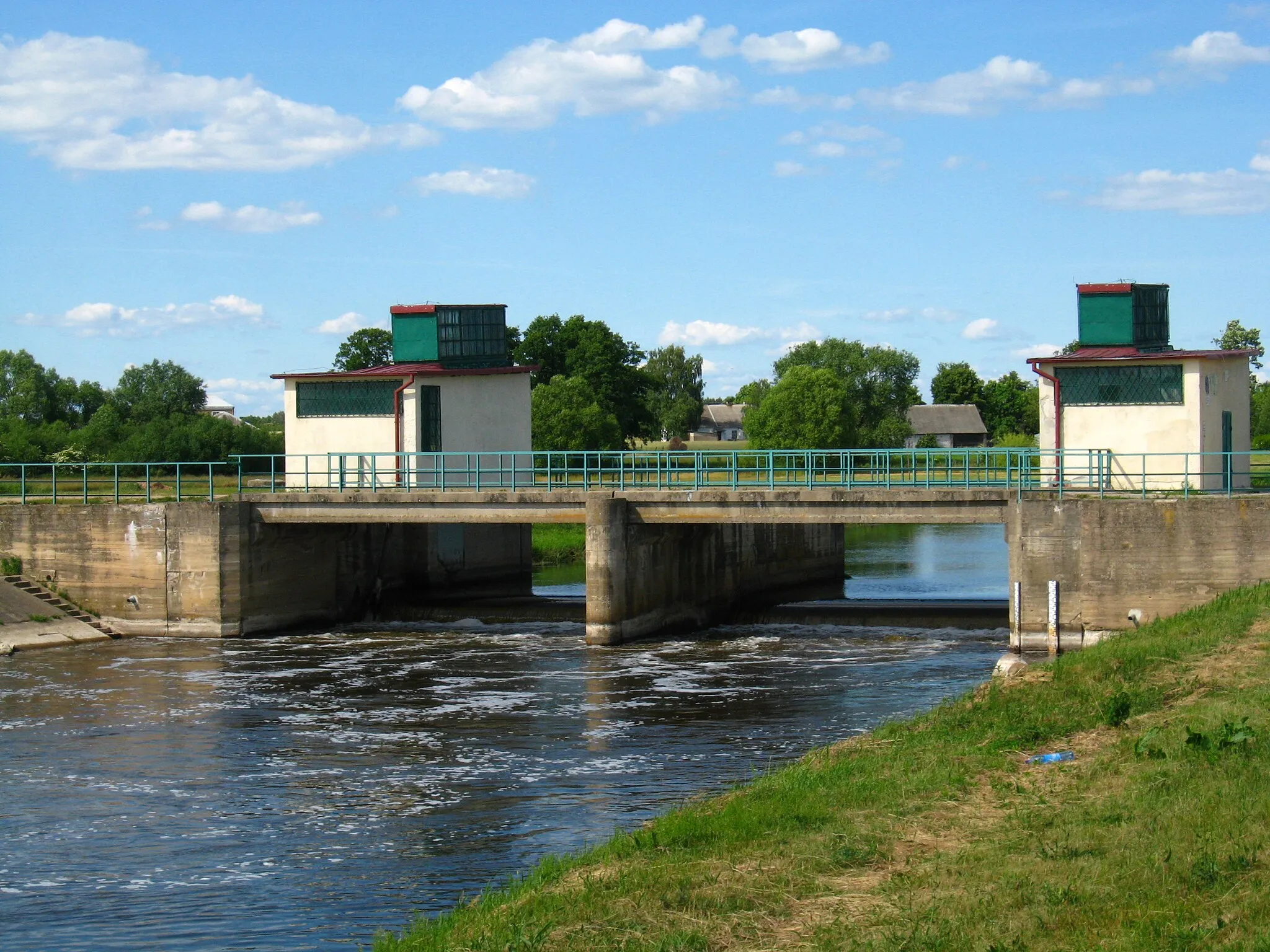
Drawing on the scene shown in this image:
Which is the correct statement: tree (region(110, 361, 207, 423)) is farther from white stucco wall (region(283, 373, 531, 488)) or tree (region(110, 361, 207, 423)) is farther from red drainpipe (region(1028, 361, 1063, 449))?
red drainpipe (region(1028, 361, 1063, 449))

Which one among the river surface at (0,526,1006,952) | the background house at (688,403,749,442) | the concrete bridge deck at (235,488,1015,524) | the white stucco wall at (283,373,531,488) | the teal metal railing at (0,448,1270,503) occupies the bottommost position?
the river surface at (0,526,1006,952)

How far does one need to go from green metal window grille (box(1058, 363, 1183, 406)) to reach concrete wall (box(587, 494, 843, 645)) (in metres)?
9.16

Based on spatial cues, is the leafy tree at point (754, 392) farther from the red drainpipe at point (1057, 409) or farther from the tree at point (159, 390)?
the red drainpipe at point (1057, 409)

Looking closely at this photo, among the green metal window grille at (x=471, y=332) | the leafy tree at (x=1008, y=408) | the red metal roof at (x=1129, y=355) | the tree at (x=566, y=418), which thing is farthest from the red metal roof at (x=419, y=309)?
the leafy tree at (x=1008, y=408)

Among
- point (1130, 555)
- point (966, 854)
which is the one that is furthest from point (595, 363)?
point (966, 854)

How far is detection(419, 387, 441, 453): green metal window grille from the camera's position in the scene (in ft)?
132

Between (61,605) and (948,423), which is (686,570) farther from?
(948,423)

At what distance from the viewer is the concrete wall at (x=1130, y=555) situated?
101ft

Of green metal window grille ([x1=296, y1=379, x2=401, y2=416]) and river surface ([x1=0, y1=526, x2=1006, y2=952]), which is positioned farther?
green metal window grille ([x1=296, y1=379, x2=401, y2=416])

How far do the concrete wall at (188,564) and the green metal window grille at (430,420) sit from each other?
147 inches

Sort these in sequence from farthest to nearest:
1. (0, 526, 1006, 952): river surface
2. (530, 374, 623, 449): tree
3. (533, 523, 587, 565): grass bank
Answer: (530, 374, 623, 449): tree → (533, 523, 587, 565): grass bank → (0, 526, 1006, 952): river surface

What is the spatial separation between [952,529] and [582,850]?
6368 cm

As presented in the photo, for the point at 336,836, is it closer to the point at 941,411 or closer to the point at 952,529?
the point at 952,529

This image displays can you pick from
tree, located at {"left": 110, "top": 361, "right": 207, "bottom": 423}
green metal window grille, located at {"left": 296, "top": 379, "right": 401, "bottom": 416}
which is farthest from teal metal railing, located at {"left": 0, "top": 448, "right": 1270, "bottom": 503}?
tree, located at {"left": 110, "top": 361, "right": 207, "bottom": 423}
